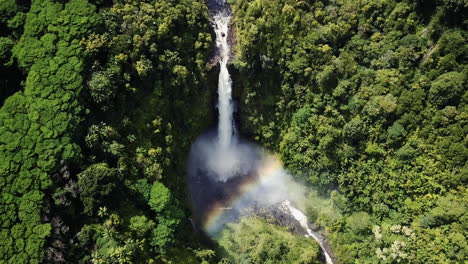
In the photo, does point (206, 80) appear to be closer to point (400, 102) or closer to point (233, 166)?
point (233, 166)

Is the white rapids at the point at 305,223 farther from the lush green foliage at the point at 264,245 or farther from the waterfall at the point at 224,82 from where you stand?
the waterfall at the point at 224,82

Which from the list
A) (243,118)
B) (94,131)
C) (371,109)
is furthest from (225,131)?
(94,131)

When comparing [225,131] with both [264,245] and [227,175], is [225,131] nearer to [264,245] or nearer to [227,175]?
[227,175]

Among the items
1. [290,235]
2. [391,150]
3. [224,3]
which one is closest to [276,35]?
Answer: [224,3]

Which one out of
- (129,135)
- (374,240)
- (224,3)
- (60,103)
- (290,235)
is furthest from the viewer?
(224,3)

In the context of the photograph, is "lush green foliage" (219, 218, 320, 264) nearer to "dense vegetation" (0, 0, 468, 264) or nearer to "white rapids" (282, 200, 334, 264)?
"dense vegetation" (0, 0, 468, 264)

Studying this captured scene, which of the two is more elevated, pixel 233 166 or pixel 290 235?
pixel 233 166
